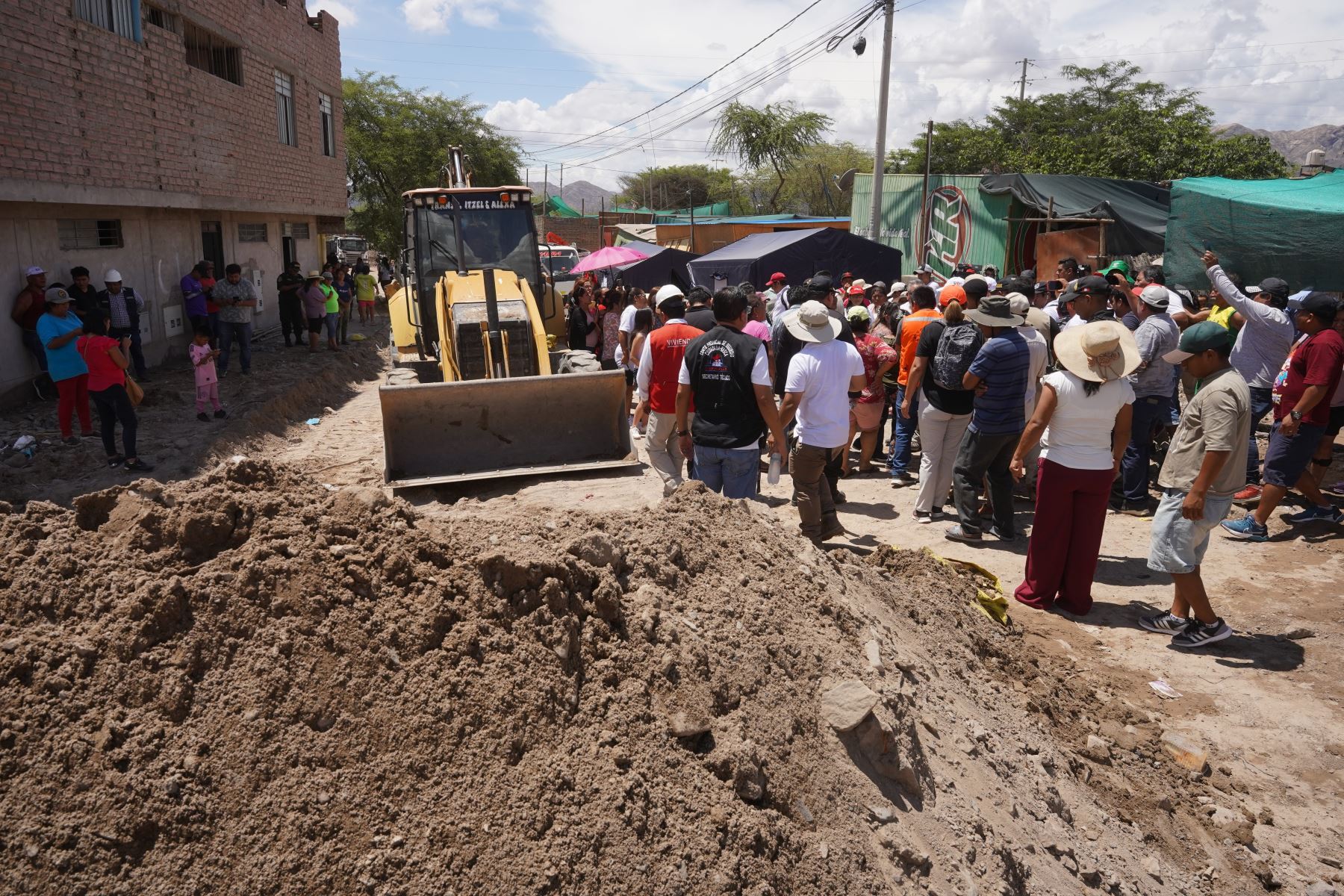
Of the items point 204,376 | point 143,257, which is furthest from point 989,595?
point 143,257

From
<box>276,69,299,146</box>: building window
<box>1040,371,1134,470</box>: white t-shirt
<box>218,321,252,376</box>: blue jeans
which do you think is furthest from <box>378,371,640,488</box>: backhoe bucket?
<box>276,69,299,146</box>: building window

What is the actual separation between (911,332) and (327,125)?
1879 centimetres

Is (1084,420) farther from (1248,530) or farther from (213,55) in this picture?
(213,55)

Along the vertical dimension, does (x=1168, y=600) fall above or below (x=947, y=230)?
below

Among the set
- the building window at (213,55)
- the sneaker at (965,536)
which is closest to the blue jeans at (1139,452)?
the sneaker at (965,536)

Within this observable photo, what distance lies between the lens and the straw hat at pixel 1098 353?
17.8 ft

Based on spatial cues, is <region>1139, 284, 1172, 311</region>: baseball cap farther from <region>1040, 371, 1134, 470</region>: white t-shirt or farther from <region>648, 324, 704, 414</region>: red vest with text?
<region>648, 324, 704, 414</region>: red vest with text

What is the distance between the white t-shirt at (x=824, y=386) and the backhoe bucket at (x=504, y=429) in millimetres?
2201

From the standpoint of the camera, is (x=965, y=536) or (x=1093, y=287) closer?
(x=965, y=536)

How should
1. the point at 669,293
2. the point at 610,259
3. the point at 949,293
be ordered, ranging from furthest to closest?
the point at 610,259 → the point at 949,293 → the point at 669,293

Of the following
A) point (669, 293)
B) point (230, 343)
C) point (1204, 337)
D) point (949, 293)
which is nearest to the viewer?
point (1204, 337)

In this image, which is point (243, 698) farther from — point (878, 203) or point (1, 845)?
point (878, 203)

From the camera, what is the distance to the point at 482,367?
905cm

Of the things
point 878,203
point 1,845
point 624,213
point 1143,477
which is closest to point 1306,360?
point 1143,477
